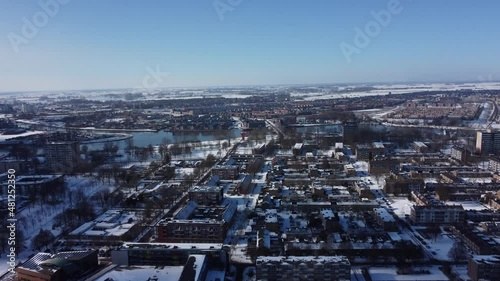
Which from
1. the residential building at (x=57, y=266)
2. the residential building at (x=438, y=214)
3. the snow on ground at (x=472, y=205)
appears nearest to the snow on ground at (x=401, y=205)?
the residential building at (x=438, y=214)

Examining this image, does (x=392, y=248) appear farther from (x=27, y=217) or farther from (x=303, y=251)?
(x=27, y=217)

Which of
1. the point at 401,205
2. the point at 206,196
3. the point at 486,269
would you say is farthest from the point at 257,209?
the point at 486,269

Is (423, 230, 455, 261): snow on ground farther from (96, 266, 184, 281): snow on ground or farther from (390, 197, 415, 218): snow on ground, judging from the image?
(96, 266, 184, 281): snow on ground

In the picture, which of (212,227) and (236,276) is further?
(212,227)

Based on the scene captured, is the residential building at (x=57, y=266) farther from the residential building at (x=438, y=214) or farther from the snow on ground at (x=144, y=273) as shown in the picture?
the residential building at (x=438, y=214)

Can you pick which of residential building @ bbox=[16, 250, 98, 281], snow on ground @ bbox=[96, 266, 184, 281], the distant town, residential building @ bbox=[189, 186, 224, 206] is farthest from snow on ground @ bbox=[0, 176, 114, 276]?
residential building @ bbox=[189, 186, 224, 206]

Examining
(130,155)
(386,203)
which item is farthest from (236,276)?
(130,155)
